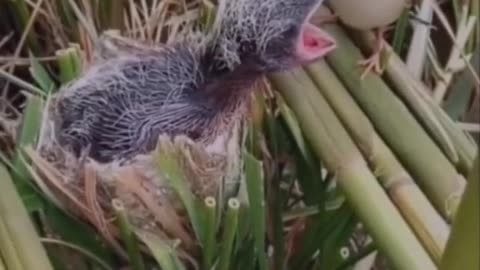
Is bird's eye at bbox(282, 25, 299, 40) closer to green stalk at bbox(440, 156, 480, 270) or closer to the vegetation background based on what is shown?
the vegetation background

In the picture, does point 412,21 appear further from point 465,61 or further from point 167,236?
point 167,236

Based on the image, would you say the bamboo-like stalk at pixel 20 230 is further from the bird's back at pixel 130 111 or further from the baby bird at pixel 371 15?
the baby bird at pixel 371 15

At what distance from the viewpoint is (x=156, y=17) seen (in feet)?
2.04

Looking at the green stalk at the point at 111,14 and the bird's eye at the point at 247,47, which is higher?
the bird's eye at the point at 247,47

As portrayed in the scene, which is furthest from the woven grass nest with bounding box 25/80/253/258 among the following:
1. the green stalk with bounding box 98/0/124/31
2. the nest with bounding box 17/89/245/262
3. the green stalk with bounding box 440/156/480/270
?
the green stalk with bounding box 440/156/480/270

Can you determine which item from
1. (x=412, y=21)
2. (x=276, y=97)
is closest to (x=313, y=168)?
(x=276, y=97)

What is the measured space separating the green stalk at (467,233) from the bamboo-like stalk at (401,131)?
16cm

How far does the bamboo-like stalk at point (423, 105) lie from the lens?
1.70ft

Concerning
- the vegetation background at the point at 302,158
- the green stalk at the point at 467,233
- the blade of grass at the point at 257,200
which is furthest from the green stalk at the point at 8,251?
the green stalk at the point at 467,233

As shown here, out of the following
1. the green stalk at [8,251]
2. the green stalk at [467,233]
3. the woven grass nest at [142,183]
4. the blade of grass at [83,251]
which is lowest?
the blade of grass at [83,251]

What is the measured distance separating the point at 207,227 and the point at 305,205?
0.10 m

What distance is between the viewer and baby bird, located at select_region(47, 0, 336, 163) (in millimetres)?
505

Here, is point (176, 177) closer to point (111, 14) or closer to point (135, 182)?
point (135, 182)

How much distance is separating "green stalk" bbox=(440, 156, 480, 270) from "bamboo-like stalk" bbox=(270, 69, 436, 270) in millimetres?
123
